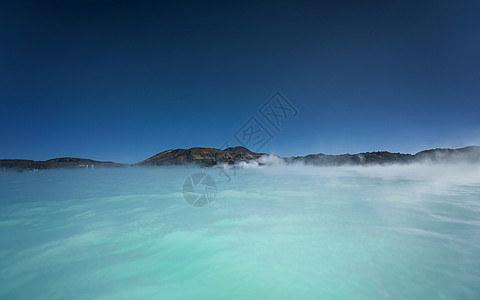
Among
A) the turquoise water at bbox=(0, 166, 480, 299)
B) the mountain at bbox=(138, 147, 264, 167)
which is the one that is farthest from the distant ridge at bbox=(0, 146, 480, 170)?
the turquoise water at bbox=(0, 166, 480, 299)

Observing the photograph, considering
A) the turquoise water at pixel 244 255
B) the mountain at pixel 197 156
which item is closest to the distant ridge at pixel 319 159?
the mountain at pixel 197 156

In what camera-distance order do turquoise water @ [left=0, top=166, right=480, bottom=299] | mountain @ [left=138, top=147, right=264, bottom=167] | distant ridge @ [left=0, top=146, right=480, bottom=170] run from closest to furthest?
1. turquoise water @ [left=0, top=166, right=480, bottom=299]
2. distant ridge @ [left=0, top=146, right=480, bottom=170]
3. mountain @ [left=138, top=147, right=264, bottom=167]

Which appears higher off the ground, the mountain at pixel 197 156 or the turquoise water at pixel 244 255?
the mountain at pixel 197 156

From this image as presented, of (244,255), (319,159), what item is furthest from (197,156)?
(244,255)

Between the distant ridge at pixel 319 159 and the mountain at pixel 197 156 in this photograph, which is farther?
the mountain at pixel 197 156

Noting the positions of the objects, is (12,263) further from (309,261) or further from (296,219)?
(296,219)

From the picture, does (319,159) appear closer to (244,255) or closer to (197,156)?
(197,156)

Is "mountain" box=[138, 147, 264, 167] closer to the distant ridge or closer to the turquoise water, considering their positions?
the distant ridge

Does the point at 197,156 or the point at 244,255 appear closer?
the point at 244,255

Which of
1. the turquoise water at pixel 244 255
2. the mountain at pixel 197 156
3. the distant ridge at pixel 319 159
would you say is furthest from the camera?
the mountain at pixel 197 156

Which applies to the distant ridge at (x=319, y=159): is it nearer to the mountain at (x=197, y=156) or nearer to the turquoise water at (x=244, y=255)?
the mountain at (x=197, y=156)

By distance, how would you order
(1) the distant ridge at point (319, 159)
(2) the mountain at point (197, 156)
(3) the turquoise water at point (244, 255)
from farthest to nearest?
(2) the mountain at point (197, 156) < (1) the distant ridge at point (319, 159) < (3) the turquoise water at point (244, 255)

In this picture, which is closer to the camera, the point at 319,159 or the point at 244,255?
the point at 244,255

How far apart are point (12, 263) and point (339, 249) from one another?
5.47m
